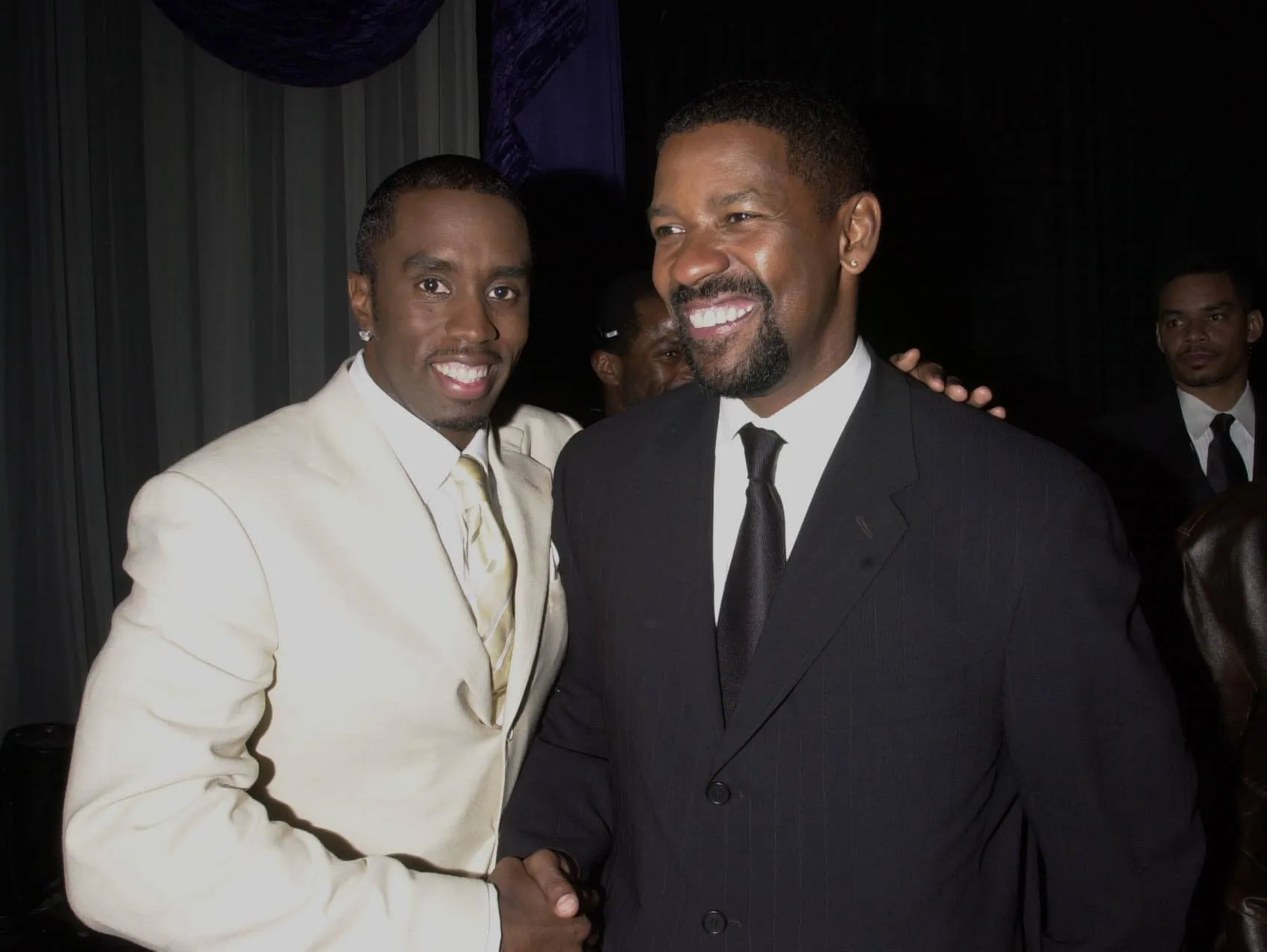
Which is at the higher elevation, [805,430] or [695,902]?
[805,430]

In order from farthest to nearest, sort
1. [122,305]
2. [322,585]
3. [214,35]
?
[122,305], [214,35], [322,585]

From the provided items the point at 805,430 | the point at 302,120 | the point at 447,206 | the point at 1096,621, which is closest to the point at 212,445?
the point at 447,206

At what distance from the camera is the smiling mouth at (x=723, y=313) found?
4.80 feet

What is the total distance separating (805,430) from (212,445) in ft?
3.06

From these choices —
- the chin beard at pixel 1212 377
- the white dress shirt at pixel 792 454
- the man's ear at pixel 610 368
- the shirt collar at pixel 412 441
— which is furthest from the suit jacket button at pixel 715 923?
the chin beard at pixel 1212 377

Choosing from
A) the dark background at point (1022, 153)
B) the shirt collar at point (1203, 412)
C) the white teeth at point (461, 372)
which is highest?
the dark background at point (1022, 153)

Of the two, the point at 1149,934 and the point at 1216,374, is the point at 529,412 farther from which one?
the point at 1216,374

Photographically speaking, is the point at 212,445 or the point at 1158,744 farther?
the point at 212,445

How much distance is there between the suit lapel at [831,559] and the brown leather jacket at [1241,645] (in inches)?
32.2

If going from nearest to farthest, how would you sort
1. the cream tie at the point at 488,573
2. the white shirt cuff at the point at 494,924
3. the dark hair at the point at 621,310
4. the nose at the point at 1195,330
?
the white shirt cuff at the point at 494,924
the cream tie at the point at 488,573
the dark hair at the point at 621,310
the nose at the point at 1195,330

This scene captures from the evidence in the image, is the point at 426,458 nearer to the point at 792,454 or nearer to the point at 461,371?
the point at 461,371

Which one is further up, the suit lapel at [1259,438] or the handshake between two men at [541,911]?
the suit lapel at [1259,438]

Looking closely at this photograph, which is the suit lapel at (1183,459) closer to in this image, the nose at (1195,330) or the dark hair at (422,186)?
the nose at (1195,330)

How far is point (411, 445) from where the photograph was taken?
1715 mm
